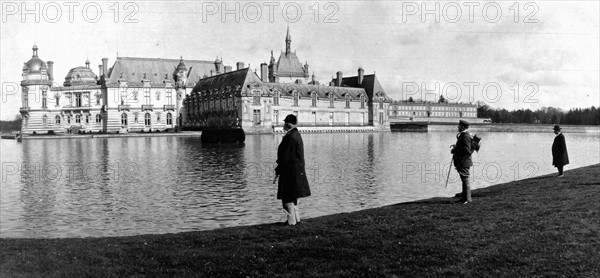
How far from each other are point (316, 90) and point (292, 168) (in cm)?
8550

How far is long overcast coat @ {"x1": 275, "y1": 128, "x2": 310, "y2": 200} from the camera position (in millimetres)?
10258

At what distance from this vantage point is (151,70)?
93.1m

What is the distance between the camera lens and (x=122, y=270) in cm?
759

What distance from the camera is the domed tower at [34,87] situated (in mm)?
86250

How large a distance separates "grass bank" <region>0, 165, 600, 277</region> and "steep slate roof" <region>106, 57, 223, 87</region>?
277 ft

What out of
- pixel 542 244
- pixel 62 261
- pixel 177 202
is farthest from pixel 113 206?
Result: pixel 542 244

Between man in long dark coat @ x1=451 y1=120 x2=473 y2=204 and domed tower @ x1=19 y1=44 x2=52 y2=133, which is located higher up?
domed tower @ x1=19 y1=44 x2=52 y2=133

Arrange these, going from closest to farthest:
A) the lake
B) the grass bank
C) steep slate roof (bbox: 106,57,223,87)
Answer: the grass bank → the lake → steep slate roof (bbox: 106,57,223,87)

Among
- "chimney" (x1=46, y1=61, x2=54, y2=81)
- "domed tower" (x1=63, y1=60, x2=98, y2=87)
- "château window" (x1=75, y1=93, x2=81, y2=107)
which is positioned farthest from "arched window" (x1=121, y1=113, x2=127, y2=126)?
"chimney" (x1=46, y1=61, x2=54, y2=81)

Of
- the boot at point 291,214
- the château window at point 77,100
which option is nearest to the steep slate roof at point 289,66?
the château window at point 77,100

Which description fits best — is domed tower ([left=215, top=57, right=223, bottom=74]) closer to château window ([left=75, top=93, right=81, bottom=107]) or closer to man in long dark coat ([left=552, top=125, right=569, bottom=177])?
château window ([left=75, top=93, right=81, bottom=107])

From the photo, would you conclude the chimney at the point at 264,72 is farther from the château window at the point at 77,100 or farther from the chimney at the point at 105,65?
the château window at the point at 77,100

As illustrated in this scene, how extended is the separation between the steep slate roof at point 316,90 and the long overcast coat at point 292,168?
246 feet

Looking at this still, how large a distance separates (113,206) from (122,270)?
8345 mm
